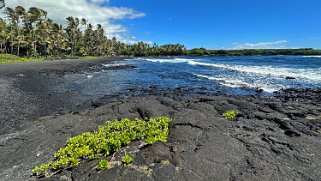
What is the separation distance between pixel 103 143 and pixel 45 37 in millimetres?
100637

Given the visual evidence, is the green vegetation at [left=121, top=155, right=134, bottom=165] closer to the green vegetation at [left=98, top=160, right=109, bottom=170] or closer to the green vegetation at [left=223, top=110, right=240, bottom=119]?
the green vegetation at [left=98, top=160, right=109, bottom=170]

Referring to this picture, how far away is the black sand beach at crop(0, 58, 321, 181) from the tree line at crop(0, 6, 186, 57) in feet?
278

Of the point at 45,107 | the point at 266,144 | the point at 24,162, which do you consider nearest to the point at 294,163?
the point at 266,144

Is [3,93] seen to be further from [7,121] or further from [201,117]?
[201,117]

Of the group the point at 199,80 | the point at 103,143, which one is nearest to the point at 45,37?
the point at 199,80

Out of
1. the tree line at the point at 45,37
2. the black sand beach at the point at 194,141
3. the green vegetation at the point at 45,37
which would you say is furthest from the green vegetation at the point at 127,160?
the tree line at the point at 45,37

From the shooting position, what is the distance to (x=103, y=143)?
8.63 m

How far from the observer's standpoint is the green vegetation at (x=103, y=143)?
7.89m

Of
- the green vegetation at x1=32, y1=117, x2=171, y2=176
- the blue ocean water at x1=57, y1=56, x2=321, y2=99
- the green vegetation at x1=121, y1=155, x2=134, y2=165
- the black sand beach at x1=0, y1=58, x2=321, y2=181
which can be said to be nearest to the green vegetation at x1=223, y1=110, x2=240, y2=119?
the black sand beach at x1=0, y1=58, x2=321, y2=181

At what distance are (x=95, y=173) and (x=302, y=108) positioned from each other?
12.9 meters

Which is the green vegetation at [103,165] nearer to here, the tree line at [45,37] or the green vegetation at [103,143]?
the green vegetation at [103,143]

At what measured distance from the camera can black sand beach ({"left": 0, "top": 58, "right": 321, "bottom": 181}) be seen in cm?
736

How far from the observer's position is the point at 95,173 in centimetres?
732

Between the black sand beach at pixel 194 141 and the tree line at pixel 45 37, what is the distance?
84844 mm
